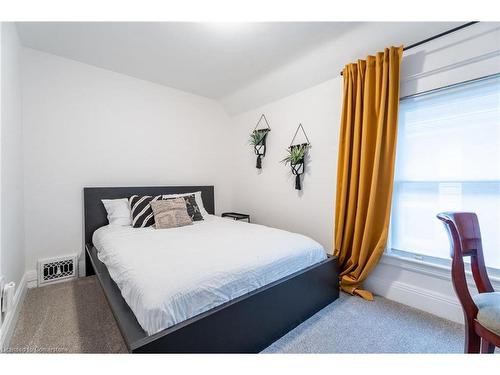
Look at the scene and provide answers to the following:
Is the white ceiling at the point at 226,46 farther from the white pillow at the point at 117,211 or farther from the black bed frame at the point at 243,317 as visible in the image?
the black bed frame at the point at 243,317

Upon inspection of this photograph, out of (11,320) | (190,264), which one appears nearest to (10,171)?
(11,320)

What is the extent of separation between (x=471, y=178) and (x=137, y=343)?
2372mm

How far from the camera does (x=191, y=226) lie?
244 cm

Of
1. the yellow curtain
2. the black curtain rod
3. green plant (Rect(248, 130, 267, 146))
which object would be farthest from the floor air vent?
the black curtain rod

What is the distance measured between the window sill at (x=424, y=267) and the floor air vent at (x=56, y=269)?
10.4 feet

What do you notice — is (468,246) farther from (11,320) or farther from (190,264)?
(11,320)

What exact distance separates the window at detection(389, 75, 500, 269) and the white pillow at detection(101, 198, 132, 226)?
2.75 m

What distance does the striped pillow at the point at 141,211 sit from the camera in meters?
2.41

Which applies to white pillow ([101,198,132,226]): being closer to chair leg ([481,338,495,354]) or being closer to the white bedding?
the white bedding

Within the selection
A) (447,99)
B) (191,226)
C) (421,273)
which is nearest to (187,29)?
(191,226)
